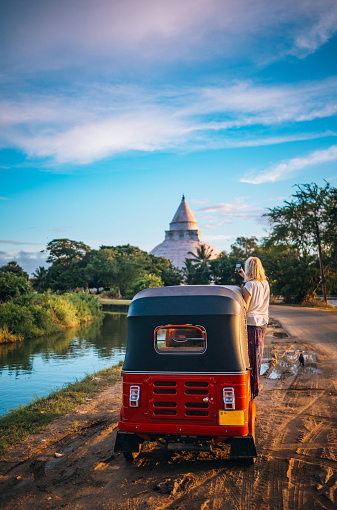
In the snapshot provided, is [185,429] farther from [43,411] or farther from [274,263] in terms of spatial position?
[274,263]

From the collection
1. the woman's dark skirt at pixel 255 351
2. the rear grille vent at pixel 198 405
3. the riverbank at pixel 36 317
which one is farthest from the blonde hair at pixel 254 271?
the riverbank at pixel 36 317

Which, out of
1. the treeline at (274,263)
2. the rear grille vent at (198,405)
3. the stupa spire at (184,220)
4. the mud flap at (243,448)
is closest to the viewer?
the mud flap at (243,448)

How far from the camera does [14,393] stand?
10.2m

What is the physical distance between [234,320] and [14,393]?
7835 millimetres

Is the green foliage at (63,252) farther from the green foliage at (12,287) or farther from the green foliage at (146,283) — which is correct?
the green foliage at (12,287)

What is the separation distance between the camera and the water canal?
34.3 ft

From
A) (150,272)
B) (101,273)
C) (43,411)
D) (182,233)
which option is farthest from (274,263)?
(182,233)

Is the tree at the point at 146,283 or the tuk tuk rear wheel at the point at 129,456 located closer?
the tuk tuk rear wheel at the point at 129,456

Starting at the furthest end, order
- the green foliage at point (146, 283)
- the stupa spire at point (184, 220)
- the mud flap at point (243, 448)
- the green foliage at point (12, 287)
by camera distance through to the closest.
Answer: the stupa spire at point (184, 220) < the green foliage at point (146, 283) < the green foliage at point (12, 287) < the mud flap at point (243, 448)

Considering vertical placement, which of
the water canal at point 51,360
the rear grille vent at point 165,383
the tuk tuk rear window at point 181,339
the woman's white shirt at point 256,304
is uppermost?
the woman's white shirt at point 256,304

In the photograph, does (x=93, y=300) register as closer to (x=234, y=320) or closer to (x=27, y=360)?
(x=27, y=360)

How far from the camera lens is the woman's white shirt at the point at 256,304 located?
17.1ft

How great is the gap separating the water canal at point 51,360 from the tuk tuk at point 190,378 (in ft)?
16.7

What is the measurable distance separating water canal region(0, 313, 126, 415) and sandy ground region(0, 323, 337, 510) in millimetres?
3880
